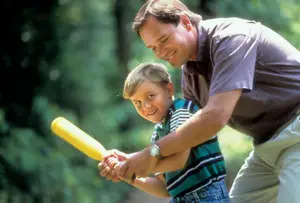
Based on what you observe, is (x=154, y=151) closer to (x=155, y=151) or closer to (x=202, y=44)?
(x=155, y=151)

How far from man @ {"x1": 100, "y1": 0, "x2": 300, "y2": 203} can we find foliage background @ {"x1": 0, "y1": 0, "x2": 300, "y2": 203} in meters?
2.53

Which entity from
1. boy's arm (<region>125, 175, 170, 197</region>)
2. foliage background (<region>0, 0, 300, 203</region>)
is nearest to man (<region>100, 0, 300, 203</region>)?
boy's arm (<region>125, 175, 170, 197</region>)

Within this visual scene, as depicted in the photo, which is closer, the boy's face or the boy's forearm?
the boy's face

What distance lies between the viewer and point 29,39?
562cm

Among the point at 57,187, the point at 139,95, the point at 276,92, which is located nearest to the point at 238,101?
the point at 276,92

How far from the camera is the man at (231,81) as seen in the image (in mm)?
2551

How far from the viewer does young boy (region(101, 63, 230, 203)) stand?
2.69m

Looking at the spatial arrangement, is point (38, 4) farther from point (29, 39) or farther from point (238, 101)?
point (238, 101)

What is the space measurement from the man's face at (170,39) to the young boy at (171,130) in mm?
84

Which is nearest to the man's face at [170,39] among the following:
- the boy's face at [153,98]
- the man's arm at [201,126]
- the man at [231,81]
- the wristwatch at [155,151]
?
the man at [231,81]

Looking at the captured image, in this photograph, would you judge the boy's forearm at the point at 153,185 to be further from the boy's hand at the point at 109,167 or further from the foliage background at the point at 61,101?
the foliage background at the point at 61,101

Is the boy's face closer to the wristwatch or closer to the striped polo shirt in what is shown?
the striped polo shirt

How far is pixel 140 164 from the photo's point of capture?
257 cm

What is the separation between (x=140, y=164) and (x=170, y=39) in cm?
43
